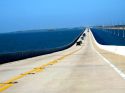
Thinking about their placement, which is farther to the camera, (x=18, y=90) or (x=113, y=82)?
(x=113, y=82)

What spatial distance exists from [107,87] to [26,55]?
97.5 feet

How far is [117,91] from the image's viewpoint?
1077 centimetres

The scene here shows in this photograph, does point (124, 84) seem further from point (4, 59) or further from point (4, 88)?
point (4, 59)

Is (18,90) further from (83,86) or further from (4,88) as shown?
(83,86)

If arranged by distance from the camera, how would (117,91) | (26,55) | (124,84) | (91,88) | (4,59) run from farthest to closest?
1. (26,55)
2. (4,59)
3. (124,84)
4. (91,88)
5. (117,91)

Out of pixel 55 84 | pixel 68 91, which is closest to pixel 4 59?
pixel 55 84

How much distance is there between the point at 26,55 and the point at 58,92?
30334mm

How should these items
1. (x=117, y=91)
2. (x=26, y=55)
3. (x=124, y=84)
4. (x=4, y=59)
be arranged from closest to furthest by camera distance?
(x=117, y=91) < (x=124, y=84) < (x=4, y=59) < (x=26, y=55)

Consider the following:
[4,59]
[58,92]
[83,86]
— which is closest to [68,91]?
[58,92]

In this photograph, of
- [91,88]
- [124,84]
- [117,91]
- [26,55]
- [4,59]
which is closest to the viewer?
[117,91]

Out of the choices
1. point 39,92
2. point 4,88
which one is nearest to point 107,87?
point 39,92

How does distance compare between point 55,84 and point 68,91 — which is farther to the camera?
point 55,84

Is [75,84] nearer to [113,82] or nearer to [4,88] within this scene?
[113,82]

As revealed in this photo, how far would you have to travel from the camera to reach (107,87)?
38.2 ft
